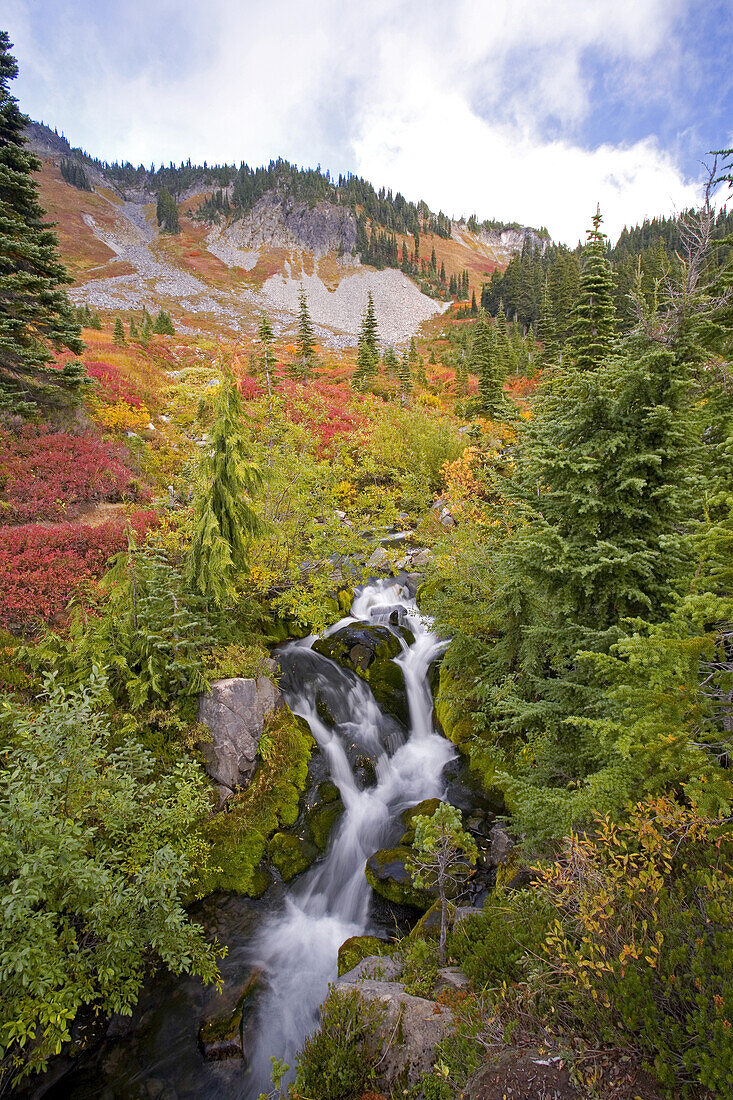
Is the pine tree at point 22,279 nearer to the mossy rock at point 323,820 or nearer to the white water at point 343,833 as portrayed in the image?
the white water at point 343,833

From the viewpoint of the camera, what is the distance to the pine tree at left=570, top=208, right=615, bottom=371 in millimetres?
16672

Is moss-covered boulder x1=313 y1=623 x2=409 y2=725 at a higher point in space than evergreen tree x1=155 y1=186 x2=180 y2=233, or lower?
lower

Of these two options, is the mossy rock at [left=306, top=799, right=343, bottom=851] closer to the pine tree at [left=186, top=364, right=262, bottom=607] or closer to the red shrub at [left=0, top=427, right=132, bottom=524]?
the pine tree at [left=186, top=364, right=262, bottom=607]

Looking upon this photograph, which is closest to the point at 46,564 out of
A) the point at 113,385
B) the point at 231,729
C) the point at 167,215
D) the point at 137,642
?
the point at 137,642

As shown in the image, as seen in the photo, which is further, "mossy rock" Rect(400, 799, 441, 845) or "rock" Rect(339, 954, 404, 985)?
"mossy rock" Rect(400, 799, 441, 845)

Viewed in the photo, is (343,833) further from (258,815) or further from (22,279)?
(22,279)

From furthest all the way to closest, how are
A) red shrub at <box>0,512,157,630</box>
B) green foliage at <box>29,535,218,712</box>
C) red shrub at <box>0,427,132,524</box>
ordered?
red shrub at <box>0,427,132,524</box>, red shrub at <box>0,512,157,630</box>, green foliage at <box>29,535,218,712</box>

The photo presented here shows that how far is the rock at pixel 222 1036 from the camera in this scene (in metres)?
6.38

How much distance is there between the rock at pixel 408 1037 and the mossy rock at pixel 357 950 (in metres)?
2.80

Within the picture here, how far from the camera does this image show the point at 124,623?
8422 mm

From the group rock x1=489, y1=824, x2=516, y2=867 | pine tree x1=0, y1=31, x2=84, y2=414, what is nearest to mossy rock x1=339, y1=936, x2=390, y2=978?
rock x1=489, y1=824, x2=516, y2=867

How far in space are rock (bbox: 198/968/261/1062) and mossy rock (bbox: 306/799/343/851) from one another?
291 cm

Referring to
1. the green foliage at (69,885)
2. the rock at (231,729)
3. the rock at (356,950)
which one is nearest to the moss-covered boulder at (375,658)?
the rock at (231,729)

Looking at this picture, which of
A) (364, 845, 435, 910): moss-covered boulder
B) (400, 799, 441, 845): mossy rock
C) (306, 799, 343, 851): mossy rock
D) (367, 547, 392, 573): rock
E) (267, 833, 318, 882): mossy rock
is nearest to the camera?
(364, 845, 435, 910): moss-covered boulder
